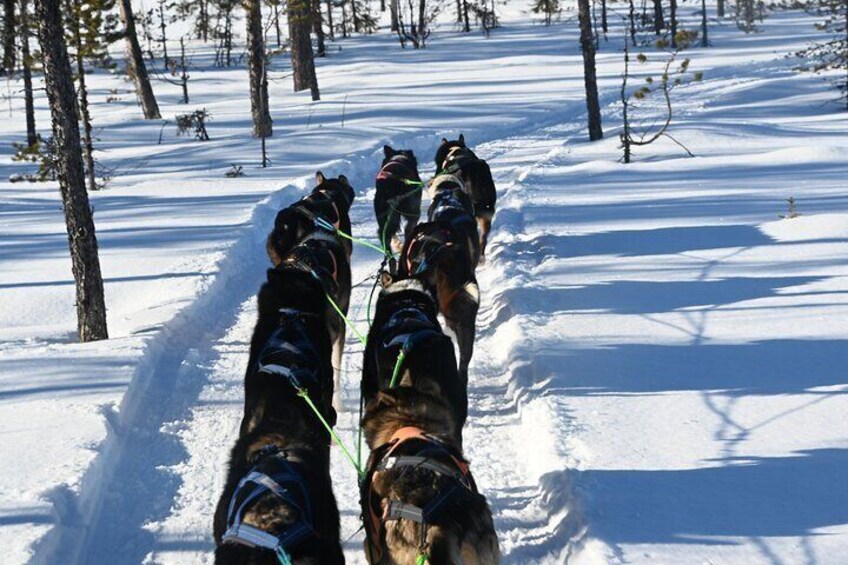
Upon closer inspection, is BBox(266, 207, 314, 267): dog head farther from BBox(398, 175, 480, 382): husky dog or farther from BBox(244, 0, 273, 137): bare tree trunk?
BBox(244, 0, 273, 137): bare tree trunk

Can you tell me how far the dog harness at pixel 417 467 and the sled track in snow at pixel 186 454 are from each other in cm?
100

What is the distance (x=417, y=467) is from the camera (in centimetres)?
294

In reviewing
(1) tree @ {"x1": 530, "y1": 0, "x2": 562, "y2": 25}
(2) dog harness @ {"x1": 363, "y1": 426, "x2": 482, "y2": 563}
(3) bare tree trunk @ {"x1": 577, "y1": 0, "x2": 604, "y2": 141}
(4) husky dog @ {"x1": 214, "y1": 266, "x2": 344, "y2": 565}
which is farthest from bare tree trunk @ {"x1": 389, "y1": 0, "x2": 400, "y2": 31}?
(2) dog harness @ {"x1": 363, "y1": 426, "x2": 482, "y2": 563}

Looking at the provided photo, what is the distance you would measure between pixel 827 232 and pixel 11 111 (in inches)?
1147

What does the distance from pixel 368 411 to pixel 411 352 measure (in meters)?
0.53

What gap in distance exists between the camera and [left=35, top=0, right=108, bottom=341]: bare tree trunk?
21.9 feet

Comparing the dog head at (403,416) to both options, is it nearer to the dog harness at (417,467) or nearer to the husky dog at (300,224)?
the dog harness at (417,467)

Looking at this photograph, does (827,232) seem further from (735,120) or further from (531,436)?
(735,120)

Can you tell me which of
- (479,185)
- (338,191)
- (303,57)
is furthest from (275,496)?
(303,57)

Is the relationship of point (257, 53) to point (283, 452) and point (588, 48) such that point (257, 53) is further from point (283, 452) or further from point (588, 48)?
point (283, 452)

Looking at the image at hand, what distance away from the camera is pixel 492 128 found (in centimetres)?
2003

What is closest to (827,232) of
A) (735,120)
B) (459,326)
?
(459,326)

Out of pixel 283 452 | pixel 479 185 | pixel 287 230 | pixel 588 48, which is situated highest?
pixel 588 48

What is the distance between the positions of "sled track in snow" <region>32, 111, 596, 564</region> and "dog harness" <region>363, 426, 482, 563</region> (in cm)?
100
